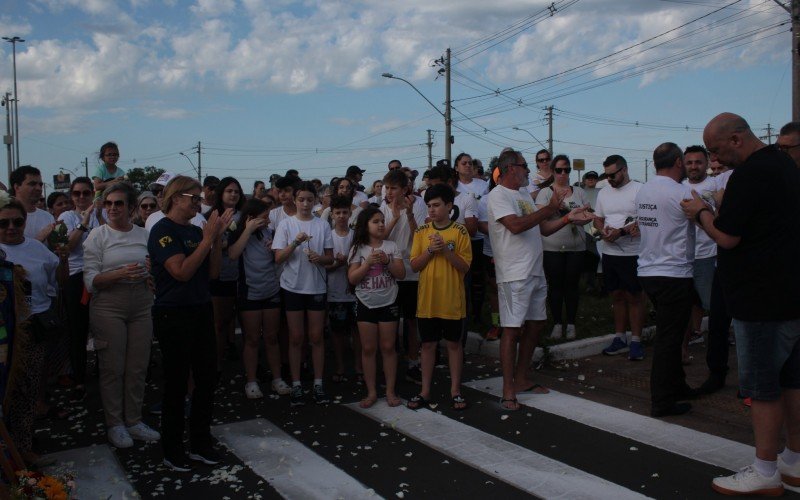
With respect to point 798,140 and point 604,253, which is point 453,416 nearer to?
point 604,253

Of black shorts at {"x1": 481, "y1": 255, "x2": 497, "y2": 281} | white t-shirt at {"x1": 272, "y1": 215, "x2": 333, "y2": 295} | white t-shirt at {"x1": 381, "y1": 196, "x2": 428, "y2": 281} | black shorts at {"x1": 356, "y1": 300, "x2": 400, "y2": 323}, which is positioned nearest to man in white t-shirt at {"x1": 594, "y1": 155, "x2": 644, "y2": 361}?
black shorts at {"x1": 481, "y1": 255, "x2": 497, "y2": 281}

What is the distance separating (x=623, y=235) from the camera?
7.90m

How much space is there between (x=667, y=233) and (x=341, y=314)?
11.1 ft

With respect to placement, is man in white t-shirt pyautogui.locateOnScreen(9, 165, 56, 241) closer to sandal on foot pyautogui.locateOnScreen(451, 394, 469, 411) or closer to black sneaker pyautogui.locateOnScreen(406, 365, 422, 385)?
black sneaker pyautogui.locateOnScreen(406, 365, 422, 385)

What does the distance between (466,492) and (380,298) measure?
2.46m

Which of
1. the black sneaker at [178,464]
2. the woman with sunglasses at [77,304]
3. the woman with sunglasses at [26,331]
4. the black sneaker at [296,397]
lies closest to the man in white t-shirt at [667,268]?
the black sneaker at [296,397]

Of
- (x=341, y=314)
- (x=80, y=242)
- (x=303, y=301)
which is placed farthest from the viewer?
(x=341, y=314)

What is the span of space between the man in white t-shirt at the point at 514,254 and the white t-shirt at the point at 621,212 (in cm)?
162

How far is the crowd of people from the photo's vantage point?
14.5ft

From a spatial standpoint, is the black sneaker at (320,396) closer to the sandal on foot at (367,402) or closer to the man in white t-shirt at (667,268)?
the sandal on foot at (367,402)

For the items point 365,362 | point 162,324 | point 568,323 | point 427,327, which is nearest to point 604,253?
point 568,323

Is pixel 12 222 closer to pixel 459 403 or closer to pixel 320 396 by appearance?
pixel 320 396

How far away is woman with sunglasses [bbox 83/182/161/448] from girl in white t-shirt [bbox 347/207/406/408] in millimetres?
1943

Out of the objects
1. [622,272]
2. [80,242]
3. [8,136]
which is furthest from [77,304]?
[8,136]
